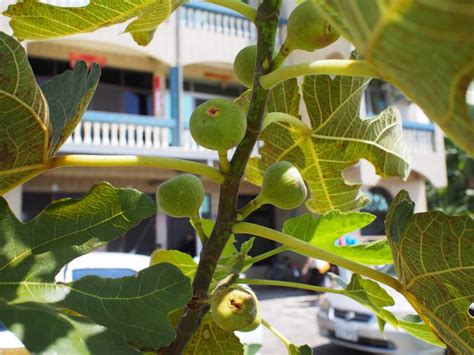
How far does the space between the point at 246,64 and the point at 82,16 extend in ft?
0.53

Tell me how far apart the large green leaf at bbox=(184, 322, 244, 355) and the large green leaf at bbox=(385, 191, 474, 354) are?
20 centimetres

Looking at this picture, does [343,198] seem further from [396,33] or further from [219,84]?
[219,84]

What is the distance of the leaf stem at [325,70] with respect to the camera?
342 mm

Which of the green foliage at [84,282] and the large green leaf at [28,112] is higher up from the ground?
the large green leaf at [28,112]

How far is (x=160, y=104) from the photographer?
26.1 ft

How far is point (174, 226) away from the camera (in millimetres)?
8305

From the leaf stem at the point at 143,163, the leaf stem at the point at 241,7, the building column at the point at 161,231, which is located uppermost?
the leaf stem at the point at 241,7

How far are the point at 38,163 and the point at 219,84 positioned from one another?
846cm

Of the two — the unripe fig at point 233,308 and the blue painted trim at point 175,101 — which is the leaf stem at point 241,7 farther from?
the blue painted trim at point 175,101

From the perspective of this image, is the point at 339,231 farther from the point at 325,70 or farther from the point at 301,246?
the point at 325,70

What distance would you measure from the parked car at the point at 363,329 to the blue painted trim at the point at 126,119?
3430mm

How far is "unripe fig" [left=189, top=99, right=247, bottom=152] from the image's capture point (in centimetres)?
45

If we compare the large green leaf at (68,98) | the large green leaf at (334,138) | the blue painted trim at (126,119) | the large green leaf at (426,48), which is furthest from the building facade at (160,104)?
the large green leaf at (426,48)

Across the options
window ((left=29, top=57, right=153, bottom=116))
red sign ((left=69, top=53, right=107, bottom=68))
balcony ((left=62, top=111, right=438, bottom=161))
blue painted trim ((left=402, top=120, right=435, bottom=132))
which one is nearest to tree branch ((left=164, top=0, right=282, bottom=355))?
balcony ((left=62, top=111, right=438, bottom=161))
